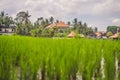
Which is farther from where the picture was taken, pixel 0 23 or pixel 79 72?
pixel 0 23

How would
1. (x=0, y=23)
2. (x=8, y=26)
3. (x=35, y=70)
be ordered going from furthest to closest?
1. (x=8, y=26)
2. (x=0, y=23)
3. (x=35, y=70)

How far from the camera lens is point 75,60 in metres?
4.92

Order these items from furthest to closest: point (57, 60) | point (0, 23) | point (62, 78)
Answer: point (0, 23)
point (57, 60)
point (62, 78)

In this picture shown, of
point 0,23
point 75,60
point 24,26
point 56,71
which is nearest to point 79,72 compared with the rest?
point 75,60

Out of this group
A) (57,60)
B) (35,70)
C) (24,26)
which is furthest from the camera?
(24,26)

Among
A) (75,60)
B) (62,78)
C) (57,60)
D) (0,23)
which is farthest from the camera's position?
(0,23)

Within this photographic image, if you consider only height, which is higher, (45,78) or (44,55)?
(44,55)

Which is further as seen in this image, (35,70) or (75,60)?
(75,60)

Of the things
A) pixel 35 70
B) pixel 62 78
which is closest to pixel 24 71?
pixel 35 70

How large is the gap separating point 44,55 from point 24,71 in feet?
3.01

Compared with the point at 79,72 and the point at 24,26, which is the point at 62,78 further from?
the point at 24,26

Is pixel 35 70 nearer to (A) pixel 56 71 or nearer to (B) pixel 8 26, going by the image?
(A) pixel 56 71

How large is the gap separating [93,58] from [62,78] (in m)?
1.32

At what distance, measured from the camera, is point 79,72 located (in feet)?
15.9
